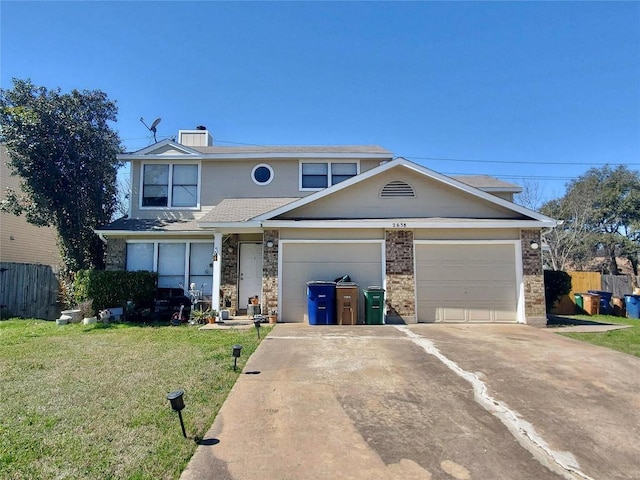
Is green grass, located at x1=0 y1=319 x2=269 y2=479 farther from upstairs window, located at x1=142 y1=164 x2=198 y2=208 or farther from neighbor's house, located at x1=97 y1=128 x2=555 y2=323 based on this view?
upstairs window, located at x1=142 y1=164 x2=198 y2=208

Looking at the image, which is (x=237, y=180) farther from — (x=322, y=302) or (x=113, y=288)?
(x=322, y=302)

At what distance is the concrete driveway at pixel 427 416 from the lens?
3080mm

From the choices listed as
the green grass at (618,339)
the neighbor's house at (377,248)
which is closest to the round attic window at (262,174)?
the neighbor's house at (377,248)

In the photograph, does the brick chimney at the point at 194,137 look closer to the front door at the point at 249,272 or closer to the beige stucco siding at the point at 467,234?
the front door at the point at 249,272

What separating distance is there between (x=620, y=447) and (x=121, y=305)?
1175 centimetres

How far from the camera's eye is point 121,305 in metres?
11.2

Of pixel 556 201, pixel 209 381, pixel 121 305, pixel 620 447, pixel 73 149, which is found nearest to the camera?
pixel 620 447

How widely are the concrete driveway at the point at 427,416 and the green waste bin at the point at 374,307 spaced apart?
2.81 m

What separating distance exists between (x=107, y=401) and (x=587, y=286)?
60.6 ft

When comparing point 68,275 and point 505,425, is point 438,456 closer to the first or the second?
point 505,425

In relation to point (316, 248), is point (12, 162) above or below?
above

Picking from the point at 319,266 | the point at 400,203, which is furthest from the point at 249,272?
the point at 400,203

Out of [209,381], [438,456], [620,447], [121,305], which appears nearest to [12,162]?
[121,305]

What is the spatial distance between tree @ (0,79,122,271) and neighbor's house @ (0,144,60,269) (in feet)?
9.49
